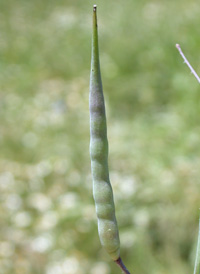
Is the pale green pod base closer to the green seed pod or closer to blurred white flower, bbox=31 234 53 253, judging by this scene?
the green seed pod

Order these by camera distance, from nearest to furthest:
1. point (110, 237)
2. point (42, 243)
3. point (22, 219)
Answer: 1. point (110, 237)
2. point (42, 243)
3. point (22, 219)

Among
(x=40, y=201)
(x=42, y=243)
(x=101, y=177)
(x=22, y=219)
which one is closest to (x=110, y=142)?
(x=40, y=201)

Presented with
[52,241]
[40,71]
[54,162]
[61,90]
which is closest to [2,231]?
[52,241]

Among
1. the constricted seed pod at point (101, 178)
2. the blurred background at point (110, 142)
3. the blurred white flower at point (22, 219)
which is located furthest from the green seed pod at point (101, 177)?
the blurred white flower at point (22, 219)

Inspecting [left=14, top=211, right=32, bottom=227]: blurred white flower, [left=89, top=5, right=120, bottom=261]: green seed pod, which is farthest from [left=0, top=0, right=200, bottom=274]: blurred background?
[left=89, top=5, right=120, bottom=261]: green seed pod

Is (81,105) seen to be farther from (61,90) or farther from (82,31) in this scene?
(82,31)

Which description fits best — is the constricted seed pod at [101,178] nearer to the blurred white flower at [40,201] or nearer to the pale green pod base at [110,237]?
the pale green pod base at [110,237]

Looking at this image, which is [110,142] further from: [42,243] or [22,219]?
[42,243]
